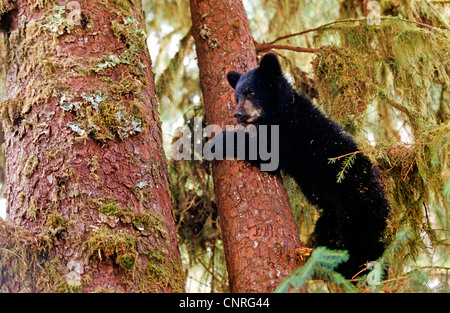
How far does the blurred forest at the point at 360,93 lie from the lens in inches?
129

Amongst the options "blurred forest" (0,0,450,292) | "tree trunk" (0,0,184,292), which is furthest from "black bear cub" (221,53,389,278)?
"tree trunk" (0,0,184,292)

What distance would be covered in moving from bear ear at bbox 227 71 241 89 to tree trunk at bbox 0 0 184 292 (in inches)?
35.6

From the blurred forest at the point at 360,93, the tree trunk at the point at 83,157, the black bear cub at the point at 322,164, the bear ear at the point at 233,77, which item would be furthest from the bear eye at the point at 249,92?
the tree trunk at the point at 83,157

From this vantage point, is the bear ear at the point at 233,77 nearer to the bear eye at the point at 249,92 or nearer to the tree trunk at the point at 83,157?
the bear eye at the point at 249,92

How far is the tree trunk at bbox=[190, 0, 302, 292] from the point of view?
2688mm

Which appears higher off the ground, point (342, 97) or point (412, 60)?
point (412, 60)

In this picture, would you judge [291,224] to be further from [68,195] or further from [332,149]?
[68,195]

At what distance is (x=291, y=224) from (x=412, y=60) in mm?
2203

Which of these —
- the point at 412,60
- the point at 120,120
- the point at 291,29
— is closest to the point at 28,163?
the point at 120,120

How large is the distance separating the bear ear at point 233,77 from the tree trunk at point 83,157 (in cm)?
90

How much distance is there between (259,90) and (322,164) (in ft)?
3.21

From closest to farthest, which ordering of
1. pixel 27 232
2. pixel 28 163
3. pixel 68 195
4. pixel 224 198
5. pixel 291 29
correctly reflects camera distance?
pixel 27 232, pixel 68 195, pixel 28 163, pixel 224 198, pixel 291 29

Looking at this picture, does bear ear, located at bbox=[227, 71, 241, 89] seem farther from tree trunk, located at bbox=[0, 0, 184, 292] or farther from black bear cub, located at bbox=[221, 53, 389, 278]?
tree trunk, located at bbox=[0, 0, 184, 292]

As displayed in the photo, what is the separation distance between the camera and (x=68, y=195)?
226cm
